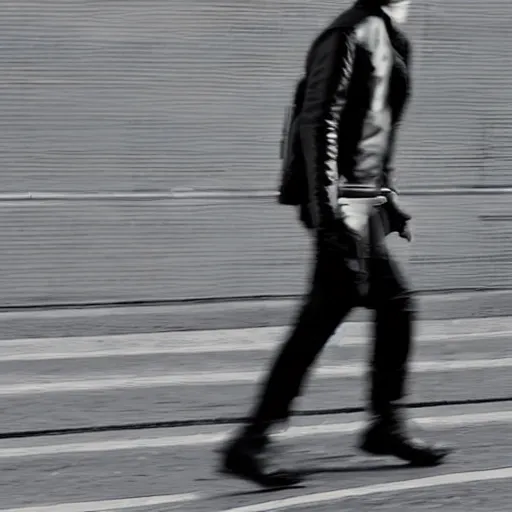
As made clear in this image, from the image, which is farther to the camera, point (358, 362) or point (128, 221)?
point (128, 221)

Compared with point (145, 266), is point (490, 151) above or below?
above

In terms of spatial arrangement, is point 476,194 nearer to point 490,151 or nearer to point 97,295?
point 490,151

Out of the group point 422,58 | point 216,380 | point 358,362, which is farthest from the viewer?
point 422,58

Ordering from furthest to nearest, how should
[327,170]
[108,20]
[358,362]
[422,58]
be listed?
[422,58] → [108,20] → [358,362] → [327,170]

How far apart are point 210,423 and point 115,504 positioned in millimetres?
1423

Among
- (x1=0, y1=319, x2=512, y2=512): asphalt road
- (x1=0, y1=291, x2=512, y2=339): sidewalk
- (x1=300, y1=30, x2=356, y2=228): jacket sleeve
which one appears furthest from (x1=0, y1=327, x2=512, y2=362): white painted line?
(x1=300, y1=30, x2=356, y2=228): jacket sleeve

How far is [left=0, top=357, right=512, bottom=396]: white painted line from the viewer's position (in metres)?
7.27

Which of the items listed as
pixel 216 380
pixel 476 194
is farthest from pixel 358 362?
pixel 476 194

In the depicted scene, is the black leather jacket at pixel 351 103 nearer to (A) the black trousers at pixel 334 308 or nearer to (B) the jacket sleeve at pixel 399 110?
(B) the jacket sleeve at pixel 399 110

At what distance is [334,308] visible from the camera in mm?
5379

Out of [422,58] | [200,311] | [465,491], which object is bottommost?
[200,311]

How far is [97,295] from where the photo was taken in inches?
382

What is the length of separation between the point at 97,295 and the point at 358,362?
2294 millimetres

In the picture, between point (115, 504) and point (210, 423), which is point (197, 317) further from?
point (115, 504)
